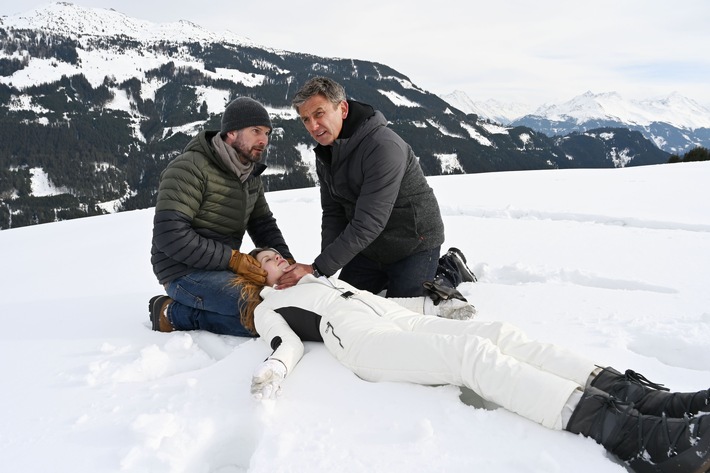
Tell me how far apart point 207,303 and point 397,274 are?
1819 mm

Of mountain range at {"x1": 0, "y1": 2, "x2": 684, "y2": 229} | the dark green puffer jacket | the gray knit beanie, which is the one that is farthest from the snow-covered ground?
mountain range at {"x1": 0, "y1": 2, "x2": 684, "y2": 229}

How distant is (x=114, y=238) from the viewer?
33.1ft

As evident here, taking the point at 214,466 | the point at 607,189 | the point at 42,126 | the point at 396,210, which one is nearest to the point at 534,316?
the point at 396,210

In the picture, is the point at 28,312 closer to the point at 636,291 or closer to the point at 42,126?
the point at 636,291

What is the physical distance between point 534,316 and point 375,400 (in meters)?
2.03

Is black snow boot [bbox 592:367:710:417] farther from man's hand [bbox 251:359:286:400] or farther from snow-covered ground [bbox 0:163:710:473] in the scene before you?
man's hand [bbox 251:359:286:400]

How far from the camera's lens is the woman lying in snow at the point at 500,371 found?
1897mm

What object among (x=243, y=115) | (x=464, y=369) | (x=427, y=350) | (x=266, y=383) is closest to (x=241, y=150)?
(x=243, y=115)

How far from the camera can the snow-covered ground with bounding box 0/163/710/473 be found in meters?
2.10

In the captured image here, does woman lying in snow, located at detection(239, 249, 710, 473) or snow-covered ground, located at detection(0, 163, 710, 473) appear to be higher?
woman lying in snow, located at detection(239, 249, 710, 473)

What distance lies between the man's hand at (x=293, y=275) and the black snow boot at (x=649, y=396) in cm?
232

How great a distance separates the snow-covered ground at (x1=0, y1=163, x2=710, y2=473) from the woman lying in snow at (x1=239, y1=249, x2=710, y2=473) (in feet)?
0.33

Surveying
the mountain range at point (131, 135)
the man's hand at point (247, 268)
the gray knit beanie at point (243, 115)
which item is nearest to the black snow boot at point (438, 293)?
the man's hand at point (247, 268)

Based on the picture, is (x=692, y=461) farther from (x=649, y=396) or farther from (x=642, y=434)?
(x=649, y=396)
